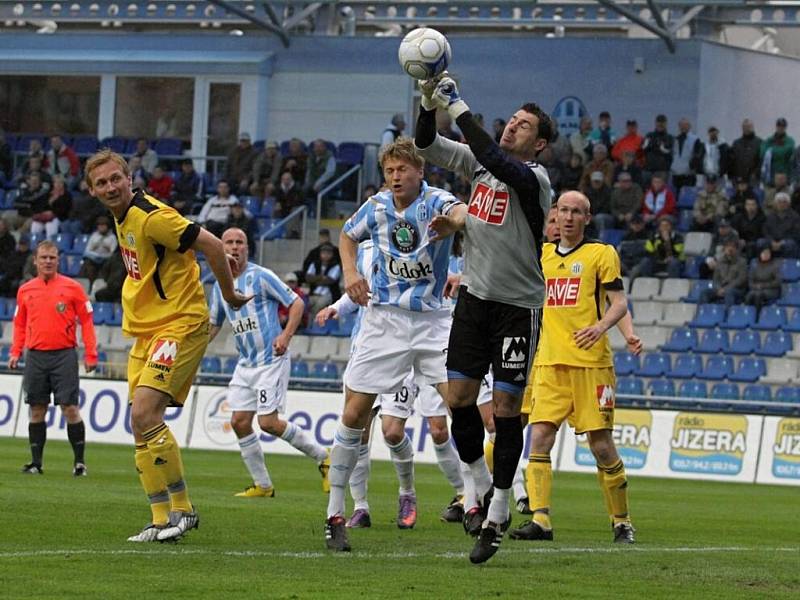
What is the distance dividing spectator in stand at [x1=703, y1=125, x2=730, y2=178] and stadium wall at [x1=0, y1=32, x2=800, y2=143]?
4.02 meters

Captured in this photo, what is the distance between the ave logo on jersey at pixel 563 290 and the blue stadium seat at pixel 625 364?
49.3 ft

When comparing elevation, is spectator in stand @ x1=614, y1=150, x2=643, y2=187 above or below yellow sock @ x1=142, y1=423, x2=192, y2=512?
above

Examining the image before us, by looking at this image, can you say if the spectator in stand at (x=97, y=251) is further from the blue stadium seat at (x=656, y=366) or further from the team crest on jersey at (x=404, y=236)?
the team crest on jersey at (x=404, y=236)

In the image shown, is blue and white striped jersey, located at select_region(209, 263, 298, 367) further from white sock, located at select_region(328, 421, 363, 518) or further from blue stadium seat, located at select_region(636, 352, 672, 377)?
blue stadium seat, located at select_region(636, 352, 672, 377)

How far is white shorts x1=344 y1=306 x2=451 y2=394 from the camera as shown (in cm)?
984

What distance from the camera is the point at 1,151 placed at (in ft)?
116

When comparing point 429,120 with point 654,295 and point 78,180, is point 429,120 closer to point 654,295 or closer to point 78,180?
point 654,295

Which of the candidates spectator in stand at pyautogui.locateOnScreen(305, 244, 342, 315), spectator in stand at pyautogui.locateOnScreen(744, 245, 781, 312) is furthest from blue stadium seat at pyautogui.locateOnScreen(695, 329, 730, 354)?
spectator in stand at pyautogui.locateOnScreen(305, 244, 342, 315)

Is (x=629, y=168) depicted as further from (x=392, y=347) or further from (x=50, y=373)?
(x=392, y=347)

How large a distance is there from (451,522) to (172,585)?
488cm

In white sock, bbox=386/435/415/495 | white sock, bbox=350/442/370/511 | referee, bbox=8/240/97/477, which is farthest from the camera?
referee, bbox=8/240/97/477

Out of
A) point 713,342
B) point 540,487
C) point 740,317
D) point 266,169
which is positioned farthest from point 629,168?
point 540,487

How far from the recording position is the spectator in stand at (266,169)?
32.1 meters

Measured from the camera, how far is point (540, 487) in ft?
36.2
